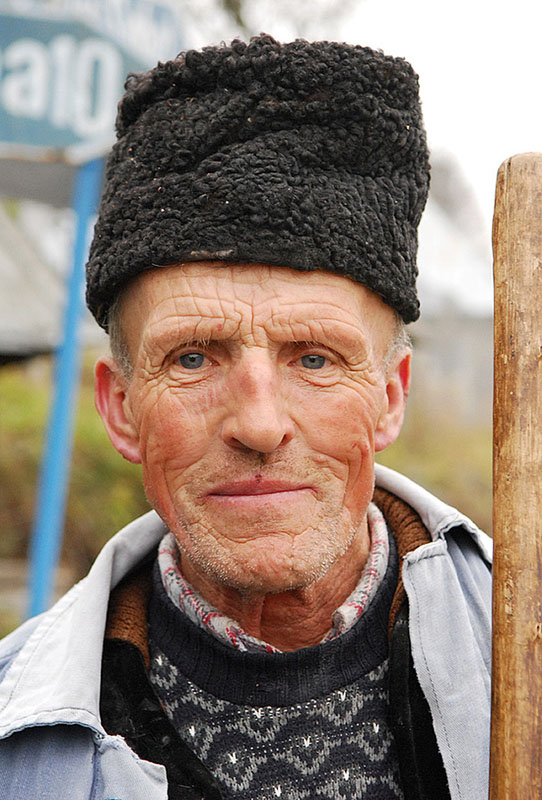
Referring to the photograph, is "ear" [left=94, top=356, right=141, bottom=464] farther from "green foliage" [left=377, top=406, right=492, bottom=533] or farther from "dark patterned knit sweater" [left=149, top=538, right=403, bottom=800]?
"green foliage" [left=377, top=406, right=492, bottom=533]

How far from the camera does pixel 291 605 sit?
2.23m

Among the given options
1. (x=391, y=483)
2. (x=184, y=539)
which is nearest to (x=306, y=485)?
(x=184, y=539)

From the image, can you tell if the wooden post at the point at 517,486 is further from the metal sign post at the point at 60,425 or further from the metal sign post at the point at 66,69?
the metal sign post at the point at 60,425

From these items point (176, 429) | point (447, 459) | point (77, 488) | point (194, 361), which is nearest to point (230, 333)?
point (194, 361)

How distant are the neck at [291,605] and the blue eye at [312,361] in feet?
1.62

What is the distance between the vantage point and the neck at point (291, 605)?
222cm

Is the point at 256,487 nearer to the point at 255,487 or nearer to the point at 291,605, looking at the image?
the point at 255,487

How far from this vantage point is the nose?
193 cm

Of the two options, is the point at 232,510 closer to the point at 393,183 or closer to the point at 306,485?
the point at 306,485

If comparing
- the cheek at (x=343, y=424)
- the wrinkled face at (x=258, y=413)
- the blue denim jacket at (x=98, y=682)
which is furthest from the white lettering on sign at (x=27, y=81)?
the cheek at (x=343, y=424)

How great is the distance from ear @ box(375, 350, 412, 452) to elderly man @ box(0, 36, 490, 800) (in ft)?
0.33

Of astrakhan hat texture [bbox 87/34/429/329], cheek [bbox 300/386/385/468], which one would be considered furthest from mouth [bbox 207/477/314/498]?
astrakhan hat texture [bbox 87/34/429/329]

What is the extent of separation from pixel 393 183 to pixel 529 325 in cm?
64

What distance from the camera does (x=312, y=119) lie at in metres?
2.03
